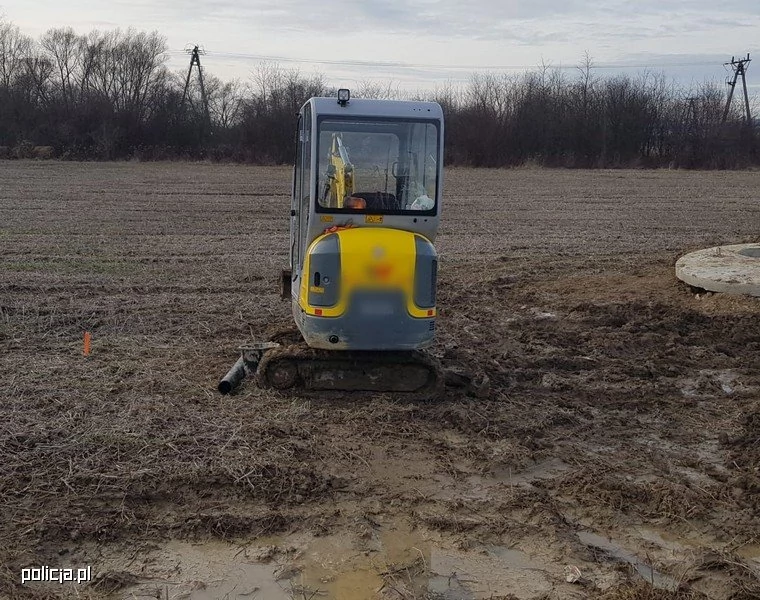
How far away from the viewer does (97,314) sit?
9.39 m

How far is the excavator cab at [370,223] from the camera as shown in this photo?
6.60 metres

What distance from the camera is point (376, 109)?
6.81 m

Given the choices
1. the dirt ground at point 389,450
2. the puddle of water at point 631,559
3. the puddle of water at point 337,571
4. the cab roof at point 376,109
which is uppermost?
the cab roof at point 376,109

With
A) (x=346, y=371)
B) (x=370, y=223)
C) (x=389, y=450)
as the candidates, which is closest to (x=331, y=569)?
(x=389, y=450)

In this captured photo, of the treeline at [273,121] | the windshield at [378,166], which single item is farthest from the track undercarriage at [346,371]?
the treeline at [273,121]

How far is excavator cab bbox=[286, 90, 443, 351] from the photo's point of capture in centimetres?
660

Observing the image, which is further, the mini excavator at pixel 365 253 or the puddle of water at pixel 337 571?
the mini excavator at pixel 365 253

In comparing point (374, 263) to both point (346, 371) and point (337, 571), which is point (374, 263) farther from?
point (337, 571)

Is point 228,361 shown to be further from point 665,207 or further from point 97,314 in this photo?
point 665,207

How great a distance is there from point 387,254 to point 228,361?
2.25 meters

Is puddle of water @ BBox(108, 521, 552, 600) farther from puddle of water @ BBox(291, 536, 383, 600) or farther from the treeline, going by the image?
the treeline

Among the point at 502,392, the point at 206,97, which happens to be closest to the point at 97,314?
the point at 502,392

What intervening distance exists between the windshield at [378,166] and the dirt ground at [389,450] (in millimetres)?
1708

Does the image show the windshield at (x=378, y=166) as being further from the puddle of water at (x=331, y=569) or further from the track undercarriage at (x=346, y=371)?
the puddle of water at (x=331, y=569)
